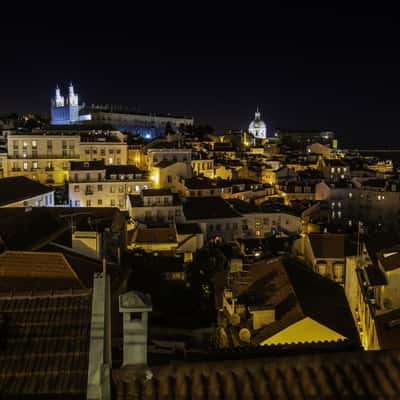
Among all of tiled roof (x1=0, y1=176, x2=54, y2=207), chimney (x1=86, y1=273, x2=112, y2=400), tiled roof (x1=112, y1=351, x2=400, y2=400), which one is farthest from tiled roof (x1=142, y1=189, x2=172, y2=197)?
tiled roof (x1=112, y1=351, x2=400, y2=400)

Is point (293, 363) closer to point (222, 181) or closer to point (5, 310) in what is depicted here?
point (5, 310)

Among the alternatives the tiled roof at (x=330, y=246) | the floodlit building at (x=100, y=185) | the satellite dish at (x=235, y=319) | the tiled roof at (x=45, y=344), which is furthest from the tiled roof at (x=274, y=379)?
the floodlit building at (x=100, y=185)

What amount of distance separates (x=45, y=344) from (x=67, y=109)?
86.5 m

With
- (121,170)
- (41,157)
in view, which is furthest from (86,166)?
(41,157)

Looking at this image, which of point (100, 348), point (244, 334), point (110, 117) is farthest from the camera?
point (110, 117)

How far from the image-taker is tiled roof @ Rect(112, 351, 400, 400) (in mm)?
4270

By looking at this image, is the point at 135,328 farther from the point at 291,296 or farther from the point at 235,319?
the point at 291,296

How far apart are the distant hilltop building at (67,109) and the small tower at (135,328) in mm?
81964

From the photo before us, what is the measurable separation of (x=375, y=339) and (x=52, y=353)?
10302 mm

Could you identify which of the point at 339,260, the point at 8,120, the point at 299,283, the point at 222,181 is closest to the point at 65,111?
the point at 8,120

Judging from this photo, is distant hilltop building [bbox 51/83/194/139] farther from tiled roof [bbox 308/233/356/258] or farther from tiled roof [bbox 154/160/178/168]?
tiled roof [bbox 308/233/356/258]

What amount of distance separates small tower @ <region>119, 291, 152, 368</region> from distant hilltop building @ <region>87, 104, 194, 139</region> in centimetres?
7964

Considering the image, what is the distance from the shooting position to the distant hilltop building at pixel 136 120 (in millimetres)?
84438

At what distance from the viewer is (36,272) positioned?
13.6 metres
